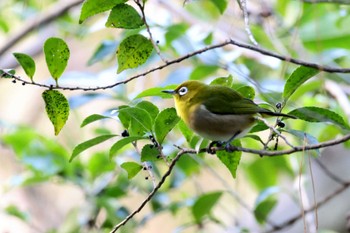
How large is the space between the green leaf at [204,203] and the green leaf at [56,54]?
96 cm

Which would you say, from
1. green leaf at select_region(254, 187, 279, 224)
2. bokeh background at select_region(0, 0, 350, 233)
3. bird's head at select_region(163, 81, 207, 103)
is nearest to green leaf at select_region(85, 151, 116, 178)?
bokeh background at select_region(0, 0, 350, 233)

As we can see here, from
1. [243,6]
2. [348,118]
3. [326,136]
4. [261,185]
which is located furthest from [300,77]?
[261,185]

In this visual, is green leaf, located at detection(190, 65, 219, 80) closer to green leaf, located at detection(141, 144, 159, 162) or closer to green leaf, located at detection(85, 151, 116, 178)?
green leaf, located at detection(85, 151, 116, 178)

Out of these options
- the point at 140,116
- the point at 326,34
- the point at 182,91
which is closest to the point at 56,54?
the point at 140,116

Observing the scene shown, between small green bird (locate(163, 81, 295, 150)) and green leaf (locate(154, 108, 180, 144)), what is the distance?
0.08 metres

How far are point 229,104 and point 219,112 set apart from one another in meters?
0.06

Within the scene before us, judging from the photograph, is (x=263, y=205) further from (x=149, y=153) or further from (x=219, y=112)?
(x=149, y=153)

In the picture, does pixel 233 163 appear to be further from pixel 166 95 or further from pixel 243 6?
pixel 243 6

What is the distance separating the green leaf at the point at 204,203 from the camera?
7.20 ft

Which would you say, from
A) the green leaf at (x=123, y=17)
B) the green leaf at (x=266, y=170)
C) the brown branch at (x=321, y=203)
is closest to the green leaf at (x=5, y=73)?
the green leaf at (x=123, y=17)

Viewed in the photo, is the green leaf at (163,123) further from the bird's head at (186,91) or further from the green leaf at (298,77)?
the green leaf at (298,77)

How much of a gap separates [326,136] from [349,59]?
2.85 ft

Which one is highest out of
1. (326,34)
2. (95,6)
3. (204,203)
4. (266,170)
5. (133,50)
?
(95,6)

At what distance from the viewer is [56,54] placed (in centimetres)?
138
